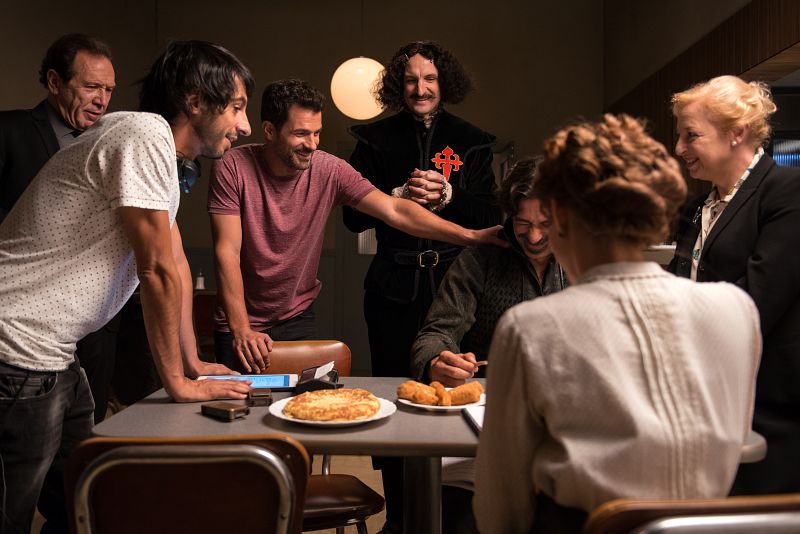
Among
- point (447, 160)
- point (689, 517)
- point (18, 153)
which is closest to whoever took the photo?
point (689, 517)

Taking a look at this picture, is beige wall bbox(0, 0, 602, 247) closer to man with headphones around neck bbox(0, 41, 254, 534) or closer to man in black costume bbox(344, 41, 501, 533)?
man in black costume bbox(344, 41, 501, 533)

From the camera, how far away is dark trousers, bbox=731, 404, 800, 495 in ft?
6.64

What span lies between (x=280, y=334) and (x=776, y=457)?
1.59m

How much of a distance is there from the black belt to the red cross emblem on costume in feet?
1.05

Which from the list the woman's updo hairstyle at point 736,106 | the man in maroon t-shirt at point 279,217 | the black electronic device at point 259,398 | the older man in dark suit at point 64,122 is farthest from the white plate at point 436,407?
the older man in dark suit at point 64,122

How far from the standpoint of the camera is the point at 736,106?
7.55 ft

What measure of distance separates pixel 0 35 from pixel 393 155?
11.9 ft

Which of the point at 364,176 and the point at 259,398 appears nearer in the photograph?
the point at 259,398

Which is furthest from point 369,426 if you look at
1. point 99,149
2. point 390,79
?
point 390,79

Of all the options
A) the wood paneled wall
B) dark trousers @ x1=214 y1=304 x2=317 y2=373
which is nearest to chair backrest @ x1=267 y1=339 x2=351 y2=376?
dark trousers @ x1=214 y1=304 x2=317 y2=373

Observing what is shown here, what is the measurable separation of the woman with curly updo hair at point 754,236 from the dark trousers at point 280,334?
1276mm

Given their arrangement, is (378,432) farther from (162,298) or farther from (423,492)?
(162,298)

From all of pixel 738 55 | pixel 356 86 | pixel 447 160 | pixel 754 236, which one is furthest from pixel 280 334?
pixel 738 55

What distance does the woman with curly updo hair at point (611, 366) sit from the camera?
1.06m
